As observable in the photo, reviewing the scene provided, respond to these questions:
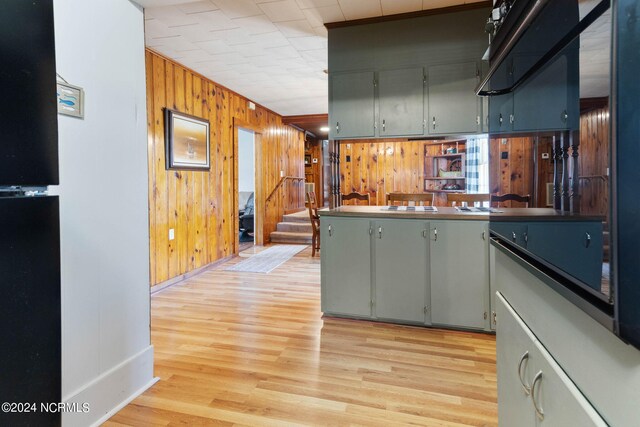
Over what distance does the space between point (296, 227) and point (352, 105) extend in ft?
13.7

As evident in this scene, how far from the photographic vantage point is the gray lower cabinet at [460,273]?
2.62 meters

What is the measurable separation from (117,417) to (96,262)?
74cm

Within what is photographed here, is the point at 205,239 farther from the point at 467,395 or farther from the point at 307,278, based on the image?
the point at 467,395

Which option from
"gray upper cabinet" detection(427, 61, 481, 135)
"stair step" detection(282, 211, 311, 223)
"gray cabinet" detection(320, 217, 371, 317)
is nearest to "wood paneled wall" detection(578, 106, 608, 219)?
"gray cabinet" detection(320, 217, 371, 317)

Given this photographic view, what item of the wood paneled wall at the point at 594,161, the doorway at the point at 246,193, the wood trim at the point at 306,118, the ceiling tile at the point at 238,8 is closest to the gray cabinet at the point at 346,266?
the ceiling tile at the point at 238,8

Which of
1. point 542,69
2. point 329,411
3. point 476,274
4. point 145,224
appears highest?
point 542,69

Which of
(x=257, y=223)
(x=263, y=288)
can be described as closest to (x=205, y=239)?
(x=263, y=288)

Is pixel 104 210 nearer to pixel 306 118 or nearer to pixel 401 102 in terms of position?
pixel 401 102

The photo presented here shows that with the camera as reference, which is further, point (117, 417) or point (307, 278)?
point (307, 278)

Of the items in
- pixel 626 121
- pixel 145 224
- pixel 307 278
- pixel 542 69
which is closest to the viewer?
pixel 626 121

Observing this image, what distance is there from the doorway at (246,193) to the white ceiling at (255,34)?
2071mm

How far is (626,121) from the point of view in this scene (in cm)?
48

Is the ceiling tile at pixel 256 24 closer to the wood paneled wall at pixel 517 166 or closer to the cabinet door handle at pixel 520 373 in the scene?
the wood paneled wall at pixel 517 166

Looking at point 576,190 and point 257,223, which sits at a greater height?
point 576,190
